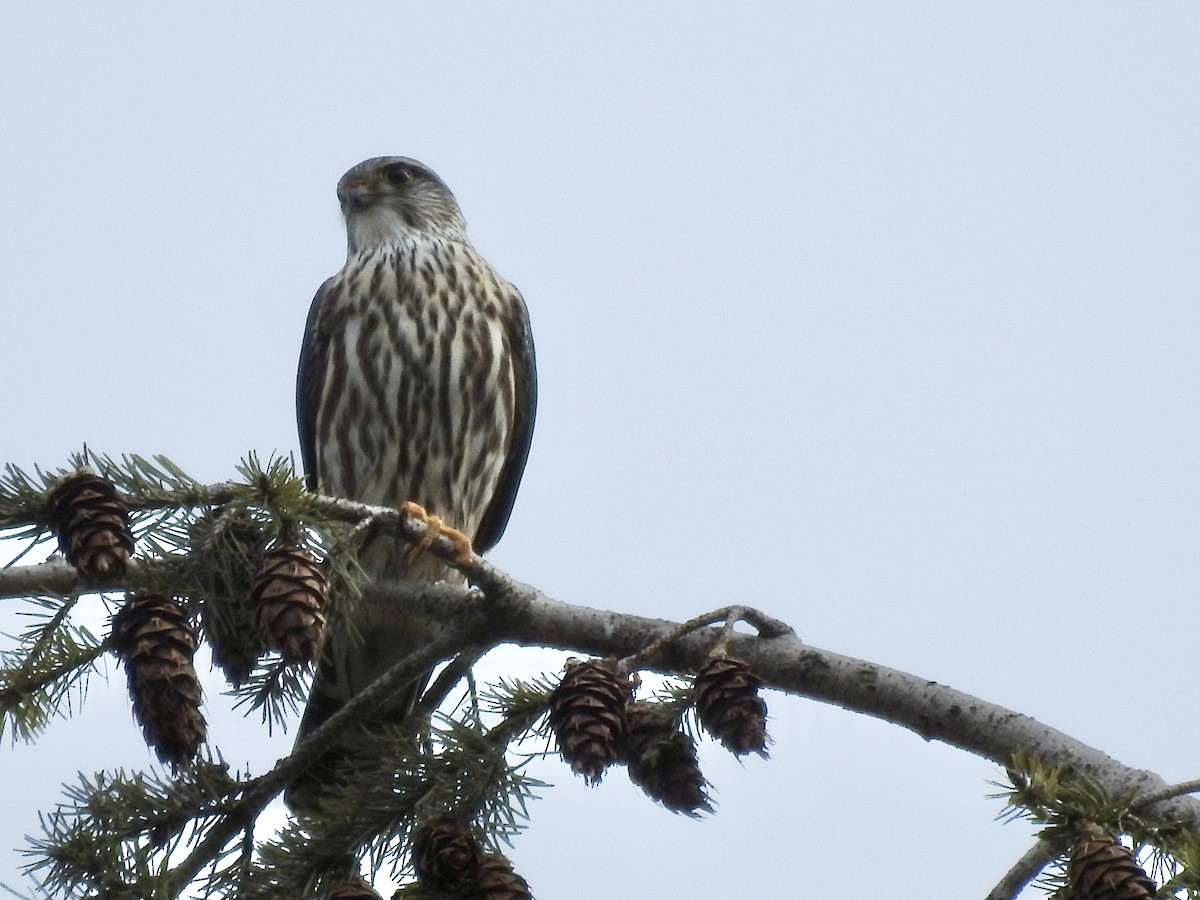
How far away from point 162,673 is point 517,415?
360 centimetres

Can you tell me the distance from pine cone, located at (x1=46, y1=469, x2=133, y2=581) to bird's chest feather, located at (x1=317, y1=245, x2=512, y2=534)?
112 inches

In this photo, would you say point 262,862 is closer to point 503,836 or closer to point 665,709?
point 503,836

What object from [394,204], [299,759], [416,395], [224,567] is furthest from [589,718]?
[394,204]

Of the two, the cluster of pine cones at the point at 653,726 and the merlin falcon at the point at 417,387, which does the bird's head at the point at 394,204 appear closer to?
the merlin falcon at the point at 417,387

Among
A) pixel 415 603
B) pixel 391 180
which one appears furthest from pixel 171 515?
pixel 391 180

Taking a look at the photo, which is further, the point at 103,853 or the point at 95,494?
the point at 103,853

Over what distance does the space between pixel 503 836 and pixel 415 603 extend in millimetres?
1054

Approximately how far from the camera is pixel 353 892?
8.48 ft

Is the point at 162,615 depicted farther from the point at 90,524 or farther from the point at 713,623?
the point at 713,623

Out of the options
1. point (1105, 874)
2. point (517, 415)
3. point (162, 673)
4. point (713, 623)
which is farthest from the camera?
point (517, 415)

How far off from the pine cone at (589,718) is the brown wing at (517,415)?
3.30 meters

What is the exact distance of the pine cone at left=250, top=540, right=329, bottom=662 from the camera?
2.45m

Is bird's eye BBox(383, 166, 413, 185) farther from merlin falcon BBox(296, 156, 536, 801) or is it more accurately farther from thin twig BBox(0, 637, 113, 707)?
thin twig BBox(0, 637, 113, 707)

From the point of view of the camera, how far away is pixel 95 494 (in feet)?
8.29
